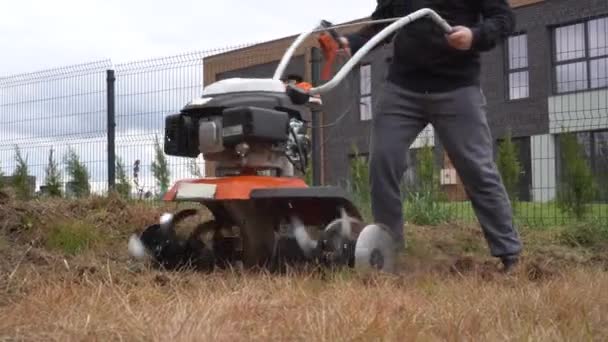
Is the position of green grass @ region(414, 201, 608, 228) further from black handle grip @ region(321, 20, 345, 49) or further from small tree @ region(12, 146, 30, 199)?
small tree @ region(12, 146, 30, 199)

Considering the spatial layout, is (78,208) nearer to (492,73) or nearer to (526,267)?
(526,267)

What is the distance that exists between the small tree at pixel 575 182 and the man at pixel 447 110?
4.43 meters

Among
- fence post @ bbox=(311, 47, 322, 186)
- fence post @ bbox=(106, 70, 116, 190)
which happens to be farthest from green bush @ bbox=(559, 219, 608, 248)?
fence post @ bbox=(106, 70, 116, 190)

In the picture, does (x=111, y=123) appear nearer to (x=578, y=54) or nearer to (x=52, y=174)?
(x=52, y=174)

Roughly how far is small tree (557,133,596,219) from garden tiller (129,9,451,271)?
4.98 metres

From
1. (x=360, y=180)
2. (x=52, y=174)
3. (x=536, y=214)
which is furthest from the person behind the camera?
(x=52, y=174)

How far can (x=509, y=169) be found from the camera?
8695 mm

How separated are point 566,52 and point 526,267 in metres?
16.4

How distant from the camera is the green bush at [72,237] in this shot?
4802 mm

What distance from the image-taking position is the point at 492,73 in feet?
68.6

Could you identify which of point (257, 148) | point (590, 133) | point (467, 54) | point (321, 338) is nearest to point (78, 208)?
point (257, 148)

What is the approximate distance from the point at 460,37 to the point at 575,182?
5.00m

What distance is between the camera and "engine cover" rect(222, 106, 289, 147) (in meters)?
3.55

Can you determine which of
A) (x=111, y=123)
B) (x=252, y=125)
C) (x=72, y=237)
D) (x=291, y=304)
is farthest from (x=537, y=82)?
(x=291, y=304)
